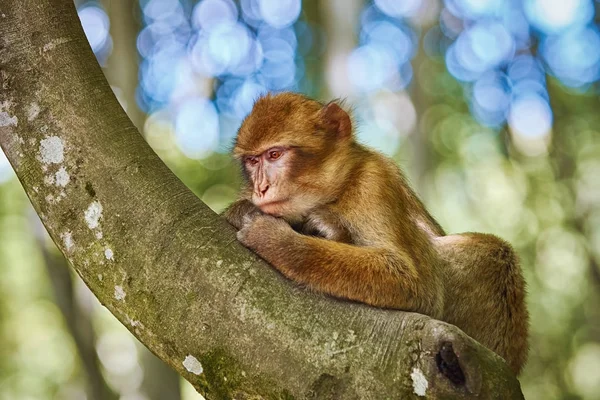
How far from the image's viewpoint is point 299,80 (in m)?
20.6

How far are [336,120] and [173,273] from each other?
254 centimetres

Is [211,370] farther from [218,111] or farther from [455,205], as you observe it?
[455,205]

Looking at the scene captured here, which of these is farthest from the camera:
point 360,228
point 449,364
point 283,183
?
point 283,183

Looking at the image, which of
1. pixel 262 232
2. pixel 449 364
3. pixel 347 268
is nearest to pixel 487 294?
pixel 347 268

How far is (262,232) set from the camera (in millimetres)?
3744

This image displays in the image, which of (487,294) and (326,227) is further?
(487,294)

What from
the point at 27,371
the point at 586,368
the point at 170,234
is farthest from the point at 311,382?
the point at 27,371

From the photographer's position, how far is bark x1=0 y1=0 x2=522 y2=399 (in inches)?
106

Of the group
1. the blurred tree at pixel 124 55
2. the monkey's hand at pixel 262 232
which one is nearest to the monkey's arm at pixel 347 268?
the monkey's hand at pixel 262 232

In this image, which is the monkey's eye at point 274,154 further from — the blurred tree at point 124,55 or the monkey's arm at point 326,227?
the blurred tree at point 124,55

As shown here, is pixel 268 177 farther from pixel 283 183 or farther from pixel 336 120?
pixel 336 120

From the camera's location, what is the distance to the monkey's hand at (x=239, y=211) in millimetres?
4430

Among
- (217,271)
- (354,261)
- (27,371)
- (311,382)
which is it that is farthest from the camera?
(27,371)

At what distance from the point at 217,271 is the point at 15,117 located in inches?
45.8
